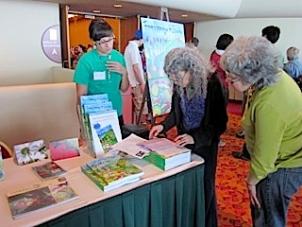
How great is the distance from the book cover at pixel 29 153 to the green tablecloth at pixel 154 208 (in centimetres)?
50

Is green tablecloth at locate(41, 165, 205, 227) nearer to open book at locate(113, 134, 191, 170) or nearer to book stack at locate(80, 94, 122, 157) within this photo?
open book at locate(113, 134, 191, 170)

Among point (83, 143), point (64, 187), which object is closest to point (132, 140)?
point (83, 143)

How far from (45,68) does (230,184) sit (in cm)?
345

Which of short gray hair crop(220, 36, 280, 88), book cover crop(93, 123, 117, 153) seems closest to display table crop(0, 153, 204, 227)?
book cover crop(93, 123, 117, 153)

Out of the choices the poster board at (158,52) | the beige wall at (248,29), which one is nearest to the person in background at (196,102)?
the poster board at (158,52)

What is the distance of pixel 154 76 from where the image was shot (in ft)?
10.7

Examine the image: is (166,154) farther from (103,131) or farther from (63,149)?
(63,149)

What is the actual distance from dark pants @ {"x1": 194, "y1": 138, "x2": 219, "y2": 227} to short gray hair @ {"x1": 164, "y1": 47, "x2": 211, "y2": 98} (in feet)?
1.09

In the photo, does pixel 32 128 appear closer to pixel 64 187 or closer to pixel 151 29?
pixel 151 29

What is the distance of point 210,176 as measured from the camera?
1796mm

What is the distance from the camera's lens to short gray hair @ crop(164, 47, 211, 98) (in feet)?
5.15

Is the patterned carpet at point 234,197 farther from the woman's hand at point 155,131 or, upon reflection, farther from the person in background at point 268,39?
the woman's hand at point 155,131

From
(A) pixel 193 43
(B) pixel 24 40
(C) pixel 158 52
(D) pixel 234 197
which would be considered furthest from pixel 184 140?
(B) pixel 24 40

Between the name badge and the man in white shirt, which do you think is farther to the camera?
the man in white shirt
